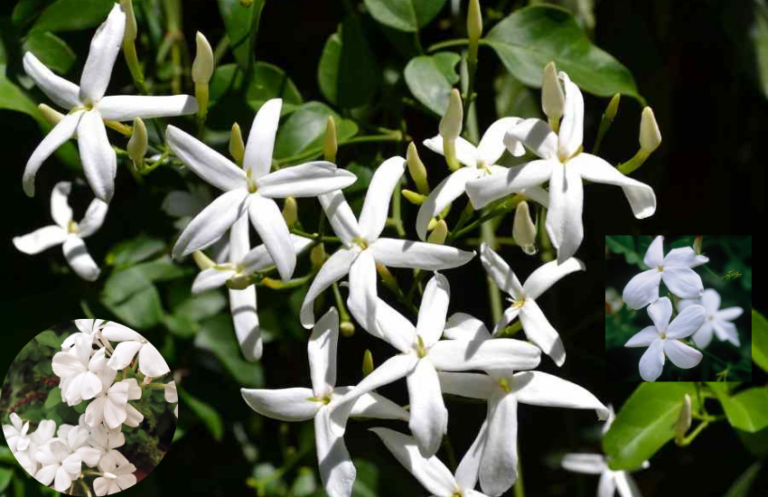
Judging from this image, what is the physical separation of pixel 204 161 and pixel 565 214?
255mm

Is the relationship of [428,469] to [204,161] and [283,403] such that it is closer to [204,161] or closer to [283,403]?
[283,403]

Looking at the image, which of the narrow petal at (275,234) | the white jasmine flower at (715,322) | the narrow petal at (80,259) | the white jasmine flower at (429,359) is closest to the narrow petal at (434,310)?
the white jasmine flower at (429,359)

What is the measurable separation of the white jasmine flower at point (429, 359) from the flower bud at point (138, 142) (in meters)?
0.20

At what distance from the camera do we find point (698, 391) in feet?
2.80

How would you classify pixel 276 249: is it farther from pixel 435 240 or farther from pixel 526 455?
pixel 526 455

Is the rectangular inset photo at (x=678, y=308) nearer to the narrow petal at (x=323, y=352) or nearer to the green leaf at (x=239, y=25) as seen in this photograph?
the narrow petal at (x=323, y=352)

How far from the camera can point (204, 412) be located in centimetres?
91

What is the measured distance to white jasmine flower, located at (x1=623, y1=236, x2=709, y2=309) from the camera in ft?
2.27

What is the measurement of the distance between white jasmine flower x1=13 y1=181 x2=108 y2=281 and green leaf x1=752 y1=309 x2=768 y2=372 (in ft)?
2.13

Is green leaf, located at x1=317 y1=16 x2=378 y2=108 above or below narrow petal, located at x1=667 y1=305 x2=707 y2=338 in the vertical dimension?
above

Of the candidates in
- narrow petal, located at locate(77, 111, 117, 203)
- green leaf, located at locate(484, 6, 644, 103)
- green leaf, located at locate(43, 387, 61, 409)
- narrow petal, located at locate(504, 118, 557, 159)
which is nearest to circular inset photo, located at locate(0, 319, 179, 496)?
green leaf, located at locate(43, 387, 61, 409)

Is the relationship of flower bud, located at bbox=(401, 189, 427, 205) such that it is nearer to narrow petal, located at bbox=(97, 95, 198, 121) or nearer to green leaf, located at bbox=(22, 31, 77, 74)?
narrow petal, located at bbox=(97, 95, 198, 121)

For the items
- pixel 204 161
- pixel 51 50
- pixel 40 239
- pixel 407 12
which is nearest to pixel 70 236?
pixel 40 239

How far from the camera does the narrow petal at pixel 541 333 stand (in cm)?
63
